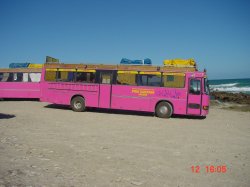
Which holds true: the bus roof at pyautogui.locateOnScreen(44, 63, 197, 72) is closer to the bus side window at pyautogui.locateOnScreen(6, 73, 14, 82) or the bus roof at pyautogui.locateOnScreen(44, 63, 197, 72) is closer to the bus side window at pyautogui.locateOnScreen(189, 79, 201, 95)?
the bus side window at pyautogui.locateOnScreen(189, 79, 201, 95)

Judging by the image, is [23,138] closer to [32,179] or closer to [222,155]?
[32,179]

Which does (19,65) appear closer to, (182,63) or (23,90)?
(23,90)

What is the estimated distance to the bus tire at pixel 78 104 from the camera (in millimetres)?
16250

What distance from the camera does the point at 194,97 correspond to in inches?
568

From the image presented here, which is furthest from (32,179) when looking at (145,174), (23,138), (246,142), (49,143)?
(246,142)

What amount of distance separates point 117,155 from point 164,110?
840 centimetres

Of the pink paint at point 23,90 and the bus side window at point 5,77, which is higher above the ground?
the bus side window at point 5,77

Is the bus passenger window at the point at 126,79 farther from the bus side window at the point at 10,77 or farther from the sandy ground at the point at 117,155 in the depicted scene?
the bus side window at the point at 10,77

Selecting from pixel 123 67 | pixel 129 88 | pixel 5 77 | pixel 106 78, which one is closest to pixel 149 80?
pixel 129 88

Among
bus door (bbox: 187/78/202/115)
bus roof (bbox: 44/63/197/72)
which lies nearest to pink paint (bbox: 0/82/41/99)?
bus roof (bbox: 44/63/197/72)

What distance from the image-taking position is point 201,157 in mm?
7043

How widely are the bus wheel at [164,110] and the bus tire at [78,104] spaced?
181 inches

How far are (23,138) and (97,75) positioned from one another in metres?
8.32

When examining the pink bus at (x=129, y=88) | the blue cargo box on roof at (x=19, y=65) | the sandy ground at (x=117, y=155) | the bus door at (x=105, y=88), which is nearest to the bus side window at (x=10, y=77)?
the blue cargo box on roof at (x=19, y=65)
